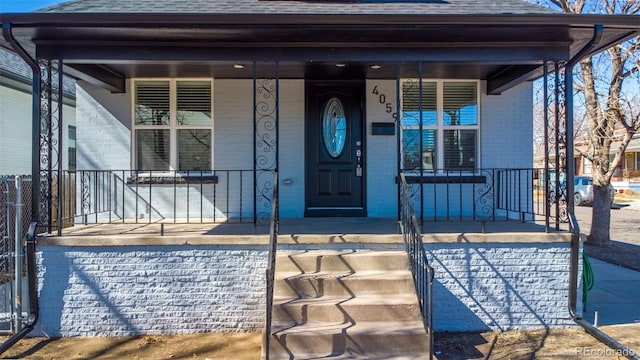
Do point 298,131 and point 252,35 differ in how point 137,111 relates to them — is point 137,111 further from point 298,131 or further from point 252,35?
point 252,35

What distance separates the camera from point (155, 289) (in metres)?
4.98

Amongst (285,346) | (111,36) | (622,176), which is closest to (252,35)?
(111,36)

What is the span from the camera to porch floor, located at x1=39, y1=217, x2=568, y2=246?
16.3 feet

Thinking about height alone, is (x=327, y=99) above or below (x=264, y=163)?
above

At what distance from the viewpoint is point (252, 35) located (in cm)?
504

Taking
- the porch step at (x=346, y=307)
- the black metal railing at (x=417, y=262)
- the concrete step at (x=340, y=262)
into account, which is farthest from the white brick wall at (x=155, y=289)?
the black metal railing at (x=417, y=262)

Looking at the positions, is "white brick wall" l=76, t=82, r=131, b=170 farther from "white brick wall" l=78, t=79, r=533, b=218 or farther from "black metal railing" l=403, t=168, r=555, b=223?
"black metal railing" l=403, t=168, r=555, b=223

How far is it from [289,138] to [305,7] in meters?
2.10

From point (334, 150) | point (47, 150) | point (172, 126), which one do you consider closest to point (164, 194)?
point (172, 126)

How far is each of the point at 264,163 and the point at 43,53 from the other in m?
3.31

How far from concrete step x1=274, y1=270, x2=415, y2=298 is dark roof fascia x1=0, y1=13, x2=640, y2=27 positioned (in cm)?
275

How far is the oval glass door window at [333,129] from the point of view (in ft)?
23.6

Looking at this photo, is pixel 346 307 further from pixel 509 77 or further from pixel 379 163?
pixel 509 77

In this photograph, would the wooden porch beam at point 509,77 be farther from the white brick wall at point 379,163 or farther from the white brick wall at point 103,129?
the white brick wall at point 103,129
